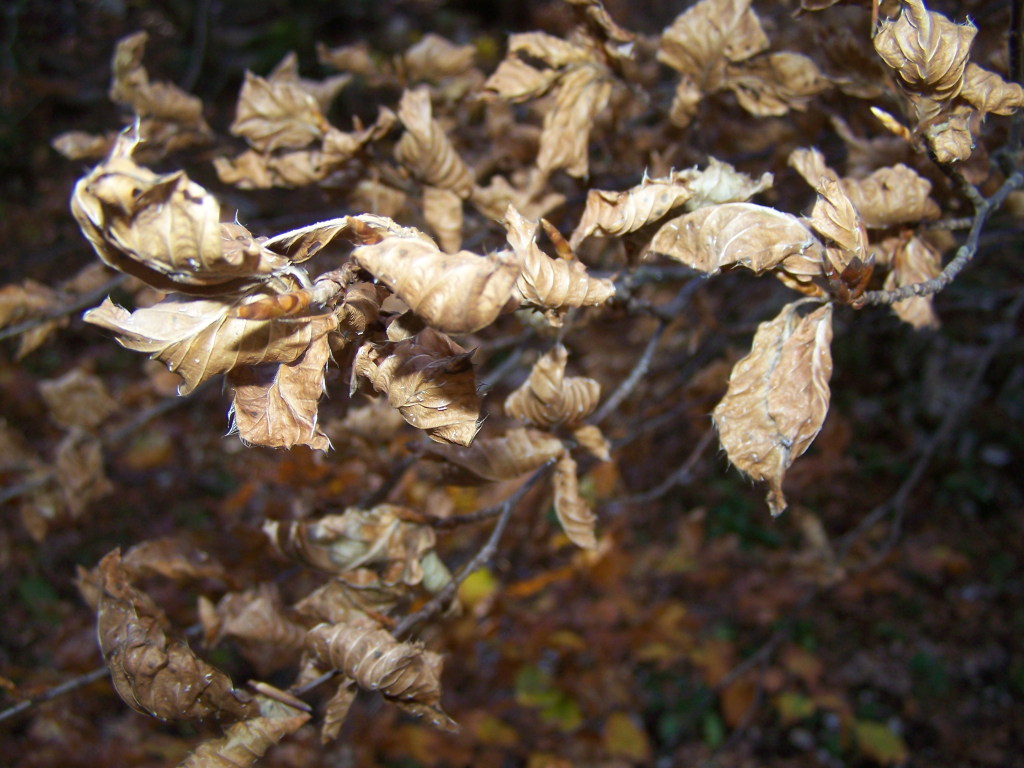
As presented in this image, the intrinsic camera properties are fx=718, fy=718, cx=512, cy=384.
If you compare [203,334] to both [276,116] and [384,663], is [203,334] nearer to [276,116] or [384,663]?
[384,663]

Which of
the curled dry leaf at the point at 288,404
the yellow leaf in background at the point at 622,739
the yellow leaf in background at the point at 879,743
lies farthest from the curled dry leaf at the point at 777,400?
the yellow leaf in background at the point at 879,743

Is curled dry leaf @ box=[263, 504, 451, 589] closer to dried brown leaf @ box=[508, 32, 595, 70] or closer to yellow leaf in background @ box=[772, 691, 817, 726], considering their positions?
dried brown leaf @ box=[508, 32, 595, 70]

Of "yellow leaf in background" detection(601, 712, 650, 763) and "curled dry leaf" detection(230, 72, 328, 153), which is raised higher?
"curled dry leaf" detection(230, 72, 328, 153)

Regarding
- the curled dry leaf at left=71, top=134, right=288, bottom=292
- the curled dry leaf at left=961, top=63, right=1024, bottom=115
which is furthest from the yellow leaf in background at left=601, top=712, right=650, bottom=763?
the curled dry leaf at left=71, top=134, right=288, bottom=292

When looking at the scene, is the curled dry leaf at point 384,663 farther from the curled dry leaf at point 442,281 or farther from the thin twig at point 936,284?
the thin twig at point 936,284

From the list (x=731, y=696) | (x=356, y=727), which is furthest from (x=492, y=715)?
(x=731, y=696)
